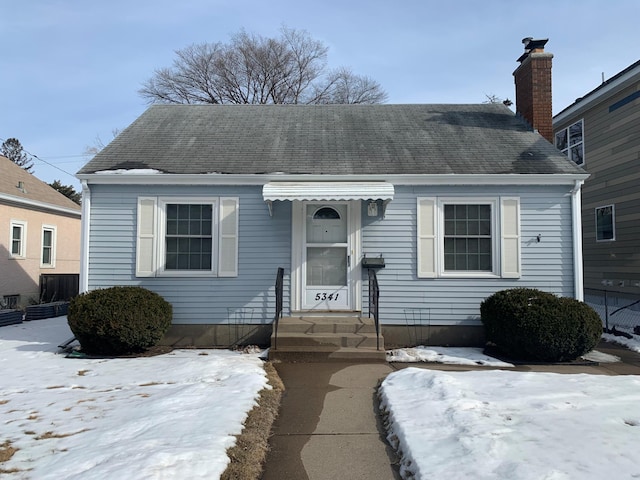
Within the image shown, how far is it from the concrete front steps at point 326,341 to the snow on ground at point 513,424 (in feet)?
A: 3.98

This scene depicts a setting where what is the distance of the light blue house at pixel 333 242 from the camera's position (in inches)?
311

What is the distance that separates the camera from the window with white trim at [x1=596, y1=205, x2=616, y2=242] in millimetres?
12062

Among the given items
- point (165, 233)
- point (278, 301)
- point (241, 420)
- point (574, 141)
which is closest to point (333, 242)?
point (278, 301)

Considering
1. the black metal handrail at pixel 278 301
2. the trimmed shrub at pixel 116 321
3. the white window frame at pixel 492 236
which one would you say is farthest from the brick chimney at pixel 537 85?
the trimmed shrub at pixel 116 321

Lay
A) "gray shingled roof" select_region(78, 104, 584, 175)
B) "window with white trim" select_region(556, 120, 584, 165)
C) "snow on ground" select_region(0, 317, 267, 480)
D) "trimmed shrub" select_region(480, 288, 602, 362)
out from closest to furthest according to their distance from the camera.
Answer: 1. "snow on ground" select_region(0, 317, 267, 480)
2. "trimmed shrub" select_region(480, 288, 602, 362)
3. "gray shingled roof" select_region(78, 104, 584, 175)
4. "window with white trim" select_region(556, 120, 584, 165)

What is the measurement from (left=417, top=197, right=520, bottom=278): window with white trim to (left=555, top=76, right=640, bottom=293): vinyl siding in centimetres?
548

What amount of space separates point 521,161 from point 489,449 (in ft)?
20.6

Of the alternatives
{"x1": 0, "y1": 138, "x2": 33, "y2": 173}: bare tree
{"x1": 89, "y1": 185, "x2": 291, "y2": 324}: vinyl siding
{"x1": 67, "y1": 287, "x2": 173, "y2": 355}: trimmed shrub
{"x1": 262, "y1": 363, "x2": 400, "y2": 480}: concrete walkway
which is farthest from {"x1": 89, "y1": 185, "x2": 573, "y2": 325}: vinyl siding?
{"x1": 0, "y1": 138, "x2": 33, "y2": 173}: bare tree

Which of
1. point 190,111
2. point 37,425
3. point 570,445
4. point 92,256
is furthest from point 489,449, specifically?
point 190,111

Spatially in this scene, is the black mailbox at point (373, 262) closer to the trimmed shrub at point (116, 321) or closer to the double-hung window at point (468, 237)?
the double-hung window at point (468, 237)

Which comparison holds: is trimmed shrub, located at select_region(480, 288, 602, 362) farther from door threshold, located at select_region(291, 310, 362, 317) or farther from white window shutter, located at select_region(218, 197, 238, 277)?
white window shutter, located at select_region(218, 197, 238, 277)

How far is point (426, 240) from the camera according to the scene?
799 centimetres

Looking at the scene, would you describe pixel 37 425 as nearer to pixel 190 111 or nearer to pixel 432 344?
pixel 432 344

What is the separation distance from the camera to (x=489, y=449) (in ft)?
11.2
